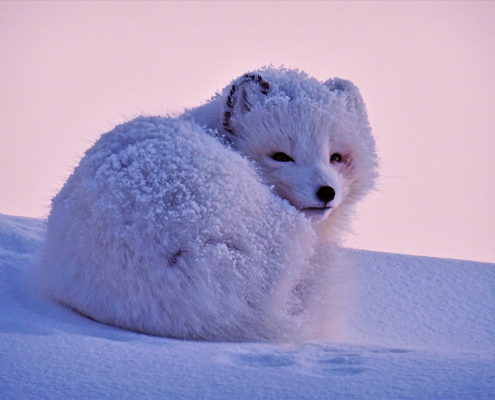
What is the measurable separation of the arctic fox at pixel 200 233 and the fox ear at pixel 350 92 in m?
0.42

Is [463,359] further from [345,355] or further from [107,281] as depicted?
[107,281]

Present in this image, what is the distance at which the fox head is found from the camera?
257 cm

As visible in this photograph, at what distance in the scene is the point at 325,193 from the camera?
2.51 metres

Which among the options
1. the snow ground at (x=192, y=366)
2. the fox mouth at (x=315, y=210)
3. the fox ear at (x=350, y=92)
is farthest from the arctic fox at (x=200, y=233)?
the fox ear at (x=350, y=92)

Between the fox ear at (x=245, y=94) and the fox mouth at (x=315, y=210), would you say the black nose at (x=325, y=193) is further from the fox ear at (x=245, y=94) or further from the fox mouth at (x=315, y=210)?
the fox ear at (x=245, y=94)

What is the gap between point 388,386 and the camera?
1.50m

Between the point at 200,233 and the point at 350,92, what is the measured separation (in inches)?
54.1

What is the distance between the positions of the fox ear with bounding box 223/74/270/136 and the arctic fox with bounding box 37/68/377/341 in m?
0.12

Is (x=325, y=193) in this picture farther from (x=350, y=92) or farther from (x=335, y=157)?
(x=350, y=92)

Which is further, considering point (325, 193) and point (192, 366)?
point (325, 193)

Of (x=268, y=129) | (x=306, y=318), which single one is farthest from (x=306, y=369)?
(x=268, y=129)

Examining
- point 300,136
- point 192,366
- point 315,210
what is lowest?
point 192,366

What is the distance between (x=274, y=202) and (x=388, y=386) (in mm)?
987

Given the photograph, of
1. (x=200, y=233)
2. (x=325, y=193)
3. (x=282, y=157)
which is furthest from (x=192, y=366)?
(x=282, y=157)
